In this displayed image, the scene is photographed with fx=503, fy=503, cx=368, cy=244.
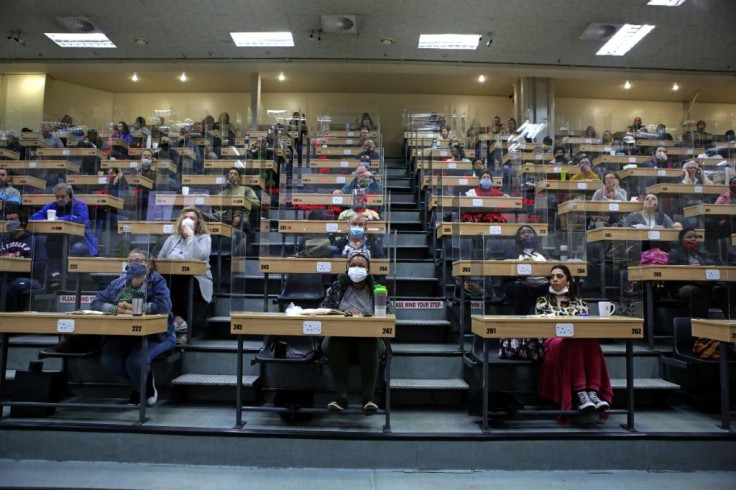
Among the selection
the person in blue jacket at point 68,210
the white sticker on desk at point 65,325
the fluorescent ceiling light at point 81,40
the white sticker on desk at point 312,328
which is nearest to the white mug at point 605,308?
the white sticker on desk at point 312,328

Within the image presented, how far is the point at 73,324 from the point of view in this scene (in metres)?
3.25

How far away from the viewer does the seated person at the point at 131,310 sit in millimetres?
3443

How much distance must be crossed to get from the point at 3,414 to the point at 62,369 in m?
0.49

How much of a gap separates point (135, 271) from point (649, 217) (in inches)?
193

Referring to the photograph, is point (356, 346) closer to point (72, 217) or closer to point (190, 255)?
point (190, 255)

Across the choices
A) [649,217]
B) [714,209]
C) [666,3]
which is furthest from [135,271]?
[666,3]

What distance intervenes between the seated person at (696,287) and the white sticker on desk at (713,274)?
0.10 m

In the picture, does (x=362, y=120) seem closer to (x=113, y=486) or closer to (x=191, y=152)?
(x=191, y=152)

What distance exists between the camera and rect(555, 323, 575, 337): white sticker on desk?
10.5ft

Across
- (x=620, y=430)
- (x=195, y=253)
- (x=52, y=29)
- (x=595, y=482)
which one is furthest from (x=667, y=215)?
(x=52, y=29)

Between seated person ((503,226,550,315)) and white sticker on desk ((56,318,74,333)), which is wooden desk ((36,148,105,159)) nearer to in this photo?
white sticker on desk ((56,318,74,333))

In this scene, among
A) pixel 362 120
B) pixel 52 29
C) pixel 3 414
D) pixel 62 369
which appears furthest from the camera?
pixel 362 120

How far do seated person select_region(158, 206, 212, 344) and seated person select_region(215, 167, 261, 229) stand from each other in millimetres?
890

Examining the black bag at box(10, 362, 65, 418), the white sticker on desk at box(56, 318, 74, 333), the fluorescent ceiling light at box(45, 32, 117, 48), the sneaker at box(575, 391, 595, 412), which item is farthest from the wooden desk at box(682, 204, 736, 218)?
the fluorescent ceiling light at box(45, 32, 117, 48)
